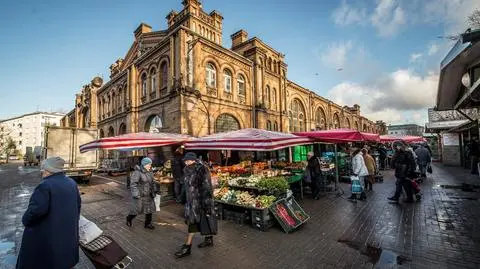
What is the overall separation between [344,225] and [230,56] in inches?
627

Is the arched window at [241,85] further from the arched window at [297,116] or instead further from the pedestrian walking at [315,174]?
the pedestrian walking at [315,174]

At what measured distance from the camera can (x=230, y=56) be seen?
61.6 feet

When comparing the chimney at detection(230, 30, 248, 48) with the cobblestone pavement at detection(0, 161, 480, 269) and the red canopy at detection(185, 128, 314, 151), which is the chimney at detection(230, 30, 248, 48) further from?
the cobblestone pavement at detection(0, 161, 480, 269)

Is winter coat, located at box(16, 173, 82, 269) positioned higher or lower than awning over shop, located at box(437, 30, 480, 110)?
lower

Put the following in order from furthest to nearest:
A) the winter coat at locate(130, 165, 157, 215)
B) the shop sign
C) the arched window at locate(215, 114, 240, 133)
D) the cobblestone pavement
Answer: the shop sign → the arched window at locate(215, 114, 240, 133) → the winter coat at locate(130, 165, 157, 215) → the cobblestone pavement

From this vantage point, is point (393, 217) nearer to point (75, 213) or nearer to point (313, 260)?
point (313, 260)

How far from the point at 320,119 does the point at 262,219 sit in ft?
107

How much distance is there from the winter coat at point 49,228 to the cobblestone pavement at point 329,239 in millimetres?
1663

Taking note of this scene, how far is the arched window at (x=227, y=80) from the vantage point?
18.6 m

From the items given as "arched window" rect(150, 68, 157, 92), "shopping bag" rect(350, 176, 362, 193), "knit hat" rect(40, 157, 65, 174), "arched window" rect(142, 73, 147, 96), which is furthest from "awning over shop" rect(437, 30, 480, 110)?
"arched window" rect(142, 73, 147, 96)

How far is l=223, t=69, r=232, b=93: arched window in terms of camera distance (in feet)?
61.0

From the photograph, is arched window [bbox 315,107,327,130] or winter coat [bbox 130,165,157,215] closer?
winter coat [bbox 130,165,157,215]

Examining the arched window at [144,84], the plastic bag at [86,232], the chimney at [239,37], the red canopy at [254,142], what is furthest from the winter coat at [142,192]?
the chimney at [239,37]

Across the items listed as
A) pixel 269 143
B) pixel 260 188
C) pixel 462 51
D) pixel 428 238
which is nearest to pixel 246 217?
pixel 260 188
